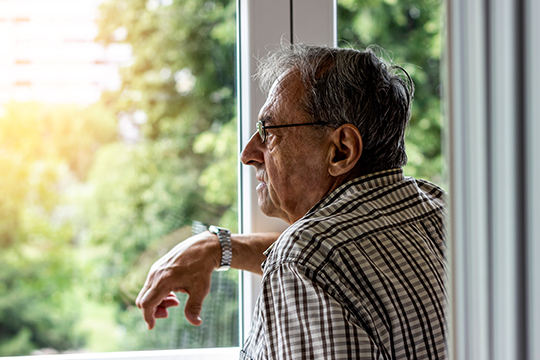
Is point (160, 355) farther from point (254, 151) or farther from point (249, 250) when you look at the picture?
point (254, 151)

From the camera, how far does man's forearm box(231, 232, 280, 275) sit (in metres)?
1.27

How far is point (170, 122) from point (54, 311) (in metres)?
0.65

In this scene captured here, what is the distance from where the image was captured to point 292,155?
3.48ft

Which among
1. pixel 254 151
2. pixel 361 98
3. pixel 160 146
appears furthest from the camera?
pixel 160 146

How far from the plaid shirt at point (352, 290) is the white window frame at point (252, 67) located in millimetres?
464

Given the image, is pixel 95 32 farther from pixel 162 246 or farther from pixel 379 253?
pixel 379 253

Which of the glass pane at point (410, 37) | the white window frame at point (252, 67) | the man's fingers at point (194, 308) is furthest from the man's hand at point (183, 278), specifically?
the glass pane at point (410, 37)

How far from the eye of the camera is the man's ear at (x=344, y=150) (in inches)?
38.9

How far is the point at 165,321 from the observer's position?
1345 millimetres

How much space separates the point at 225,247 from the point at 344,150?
0.48 m

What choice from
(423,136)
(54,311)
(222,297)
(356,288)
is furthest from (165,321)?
(423,136)

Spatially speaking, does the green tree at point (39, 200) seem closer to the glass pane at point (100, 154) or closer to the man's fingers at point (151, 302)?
the glass pane at point (100, 154)

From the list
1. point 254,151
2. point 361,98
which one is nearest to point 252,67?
point 254,151

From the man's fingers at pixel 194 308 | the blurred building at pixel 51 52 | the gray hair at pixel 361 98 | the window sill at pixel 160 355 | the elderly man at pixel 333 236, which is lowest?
the window sill at pixel 160 355
